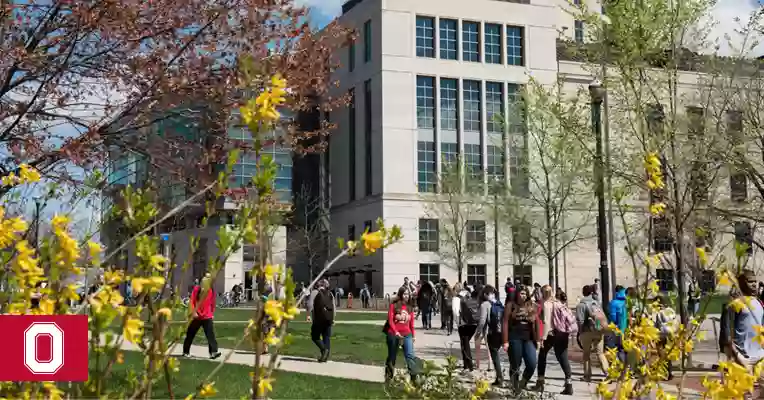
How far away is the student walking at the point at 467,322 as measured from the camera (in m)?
15.8

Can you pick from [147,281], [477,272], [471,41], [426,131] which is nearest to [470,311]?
[147,281]

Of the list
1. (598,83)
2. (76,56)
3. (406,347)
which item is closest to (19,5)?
(76,56)

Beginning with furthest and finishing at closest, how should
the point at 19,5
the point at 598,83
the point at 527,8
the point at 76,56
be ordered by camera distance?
the point at 527,8, the point at 598,83, the point at 76,56, the point at 19,5

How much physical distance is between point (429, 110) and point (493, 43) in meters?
8.34

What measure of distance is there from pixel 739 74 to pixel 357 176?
1824 inches

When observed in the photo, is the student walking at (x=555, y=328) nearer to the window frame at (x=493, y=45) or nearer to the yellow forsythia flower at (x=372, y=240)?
the yellow forsythia flower at (x=372, y=240)

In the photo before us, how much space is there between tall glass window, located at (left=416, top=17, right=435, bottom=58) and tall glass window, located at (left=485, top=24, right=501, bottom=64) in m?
4.82

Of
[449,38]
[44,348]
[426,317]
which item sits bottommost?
[426,317]

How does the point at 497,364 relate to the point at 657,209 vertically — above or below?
below

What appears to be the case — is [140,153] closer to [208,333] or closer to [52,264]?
[52,264]

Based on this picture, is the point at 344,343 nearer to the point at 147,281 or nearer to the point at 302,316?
the point at 302,316

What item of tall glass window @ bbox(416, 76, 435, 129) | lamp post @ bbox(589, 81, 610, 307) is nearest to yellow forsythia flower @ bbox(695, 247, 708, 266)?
lamp post @ bbox(589, 81, 610, 307)

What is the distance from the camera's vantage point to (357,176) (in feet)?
214

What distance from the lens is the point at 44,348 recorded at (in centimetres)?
326
